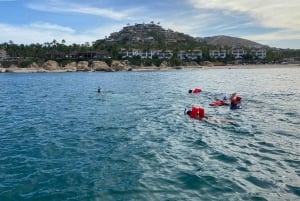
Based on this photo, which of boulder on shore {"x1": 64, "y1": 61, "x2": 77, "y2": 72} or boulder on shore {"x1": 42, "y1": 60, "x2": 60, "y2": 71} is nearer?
boulder on shore {"x1": 42, "y1": 60, "x2": 60, "y2": 71}

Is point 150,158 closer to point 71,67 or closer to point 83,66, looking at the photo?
point 83,66

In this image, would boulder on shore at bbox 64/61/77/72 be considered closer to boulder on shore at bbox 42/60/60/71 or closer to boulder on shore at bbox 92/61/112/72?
boulder on shore at bbox 42/60/60/71

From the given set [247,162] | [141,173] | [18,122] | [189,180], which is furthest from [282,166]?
[18,122]

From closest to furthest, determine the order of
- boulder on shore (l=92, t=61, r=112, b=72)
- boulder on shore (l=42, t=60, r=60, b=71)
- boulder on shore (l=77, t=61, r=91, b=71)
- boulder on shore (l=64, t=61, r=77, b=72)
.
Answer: boulder on shore (l=92, t=61, r=112, b=72), boulder on shore (l=42, t=60, r=60, b=71), boulder on shore (l=64, t=61, r=77, b=72), boulder on shore (l=77, t=61, r=91, b=71)

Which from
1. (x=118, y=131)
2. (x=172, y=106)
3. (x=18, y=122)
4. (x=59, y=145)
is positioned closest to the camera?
(x=59, y=145)

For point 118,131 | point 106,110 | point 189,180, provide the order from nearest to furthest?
point 189,180 < point 118,131 < point 106,110

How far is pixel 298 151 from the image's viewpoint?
63.3 ft

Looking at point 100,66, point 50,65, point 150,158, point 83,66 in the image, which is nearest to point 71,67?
point 83,66

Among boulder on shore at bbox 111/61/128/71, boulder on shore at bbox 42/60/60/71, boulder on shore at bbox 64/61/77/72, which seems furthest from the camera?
boulder on shore at bbox 64/61/77/72

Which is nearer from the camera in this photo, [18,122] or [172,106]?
[18,122]

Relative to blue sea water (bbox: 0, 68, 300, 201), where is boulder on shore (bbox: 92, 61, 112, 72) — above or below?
above

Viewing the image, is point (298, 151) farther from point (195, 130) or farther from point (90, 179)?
point (90, 179)

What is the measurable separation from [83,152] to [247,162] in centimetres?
875

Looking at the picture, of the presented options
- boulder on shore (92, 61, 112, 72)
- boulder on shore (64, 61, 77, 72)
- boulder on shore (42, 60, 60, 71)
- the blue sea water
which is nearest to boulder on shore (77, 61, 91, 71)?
boulder on shore (64, 61, 77, 72)
